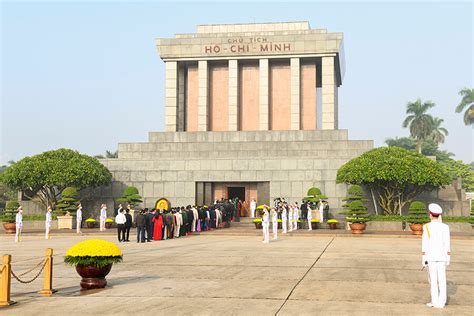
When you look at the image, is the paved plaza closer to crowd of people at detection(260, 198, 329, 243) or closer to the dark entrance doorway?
crowd of people at detection(260, 198, 329, 243)

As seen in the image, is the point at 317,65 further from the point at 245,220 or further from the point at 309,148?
the point at 245,220

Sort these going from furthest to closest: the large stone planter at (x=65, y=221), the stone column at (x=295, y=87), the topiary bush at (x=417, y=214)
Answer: the stone column at (x=295, y=87) < the large stone planter at (x=65, y=221) < the topiary bush at (x=417, y=214)

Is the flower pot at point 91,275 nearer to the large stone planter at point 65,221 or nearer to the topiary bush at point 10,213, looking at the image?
the topiary bush at point 10,213

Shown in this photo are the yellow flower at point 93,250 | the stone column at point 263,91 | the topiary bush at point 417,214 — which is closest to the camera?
the yellow flower at point 93,250

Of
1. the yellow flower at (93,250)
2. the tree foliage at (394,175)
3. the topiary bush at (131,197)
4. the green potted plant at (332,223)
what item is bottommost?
the green potted plant at (332,223)

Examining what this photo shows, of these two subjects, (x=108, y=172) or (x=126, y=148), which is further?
(x=126, y=148)

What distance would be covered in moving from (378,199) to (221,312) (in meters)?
33.1

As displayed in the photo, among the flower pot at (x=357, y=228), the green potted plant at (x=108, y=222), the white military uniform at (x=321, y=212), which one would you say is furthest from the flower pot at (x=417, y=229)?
the green potted plant at (x=108, y=222)

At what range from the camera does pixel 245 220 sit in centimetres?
4206

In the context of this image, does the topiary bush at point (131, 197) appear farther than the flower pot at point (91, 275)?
Yes

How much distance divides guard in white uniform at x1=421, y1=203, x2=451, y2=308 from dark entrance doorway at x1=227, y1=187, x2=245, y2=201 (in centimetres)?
3545

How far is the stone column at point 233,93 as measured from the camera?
5109 centimetres

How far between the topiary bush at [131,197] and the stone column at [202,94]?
40.1ft

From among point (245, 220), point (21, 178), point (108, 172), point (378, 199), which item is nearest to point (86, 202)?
point (108, 172)
